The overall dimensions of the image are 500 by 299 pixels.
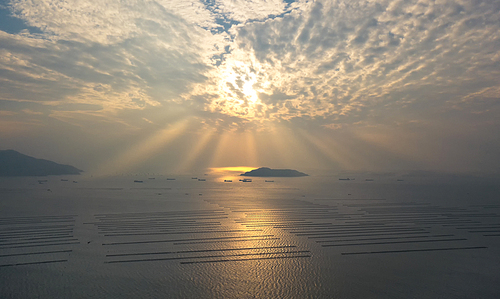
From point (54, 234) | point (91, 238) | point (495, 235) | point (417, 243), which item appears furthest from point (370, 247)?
point (54, 234)

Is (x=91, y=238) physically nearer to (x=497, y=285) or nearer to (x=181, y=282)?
(x=181, y=282)

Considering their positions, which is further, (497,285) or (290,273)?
(290,273)

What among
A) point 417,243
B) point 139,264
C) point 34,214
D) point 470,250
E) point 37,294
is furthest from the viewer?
point 34,214

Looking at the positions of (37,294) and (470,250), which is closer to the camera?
(37,294)

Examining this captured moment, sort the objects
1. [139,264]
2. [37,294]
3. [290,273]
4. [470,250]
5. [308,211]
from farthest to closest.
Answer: [308,211]
[470,250]
[139,264]
[290,273]
[37,294]

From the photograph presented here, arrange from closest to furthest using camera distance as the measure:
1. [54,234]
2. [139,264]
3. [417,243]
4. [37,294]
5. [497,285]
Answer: [37,294] < [497,285] < [139,264] < [417,243] < [54,234]

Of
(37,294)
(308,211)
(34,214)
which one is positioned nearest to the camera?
(37,294)

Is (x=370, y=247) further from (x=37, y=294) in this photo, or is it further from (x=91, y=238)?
(x=91, y=238)

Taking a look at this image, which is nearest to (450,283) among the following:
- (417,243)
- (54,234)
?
(417,243)
